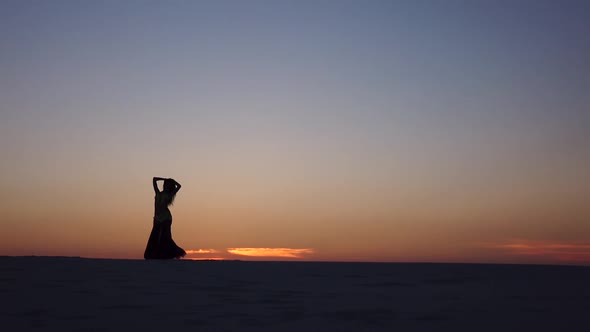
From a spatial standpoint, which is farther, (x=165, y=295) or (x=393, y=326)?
(x=165, y=295)

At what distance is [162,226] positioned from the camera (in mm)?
19766

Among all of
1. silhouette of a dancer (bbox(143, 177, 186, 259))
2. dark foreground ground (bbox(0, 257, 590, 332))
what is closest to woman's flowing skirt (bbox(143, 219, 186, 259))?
silhouette of a dancer (bbox(143, 177, 186, 259))

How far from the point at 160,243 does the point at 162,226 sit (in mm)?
507

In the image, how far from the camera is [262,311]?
8.88 metres

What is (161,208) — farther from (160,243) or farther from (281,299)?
(281,299)

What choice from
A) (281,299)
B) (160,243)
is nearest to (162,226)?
(160,243)

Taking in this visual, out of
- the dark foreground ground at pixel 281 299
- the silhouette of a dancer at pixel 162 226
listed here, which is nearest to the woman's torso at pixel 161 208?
the silhouette of a dancer at pixel 162 226

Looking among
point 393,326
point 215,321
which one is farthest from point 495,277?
point 215,321

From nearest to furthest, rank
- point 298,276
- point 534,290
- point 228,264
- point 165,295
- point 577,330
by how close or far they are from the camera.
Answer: point 577,330, point 165,295, point 534,290, point 298,276, point 228,264

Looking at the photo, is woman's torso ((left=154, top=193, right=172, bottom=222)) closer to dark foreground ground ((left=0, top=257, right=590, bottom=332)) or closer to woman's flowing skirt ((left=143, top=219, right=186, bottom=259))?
woman's flowing skirt ((left=143, top=219, right=186, bottom=259))

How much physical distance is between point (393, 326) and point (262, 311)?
73.8 inches

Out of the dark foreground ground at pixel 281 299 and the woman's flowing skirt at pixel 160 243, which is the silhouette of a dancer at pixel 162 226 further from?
the dark foreground ground at pixel 281 299

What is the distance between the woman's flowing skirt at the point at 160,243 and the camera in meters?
19.7

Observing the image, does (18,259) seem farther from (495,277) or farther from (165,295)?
(495,277)
